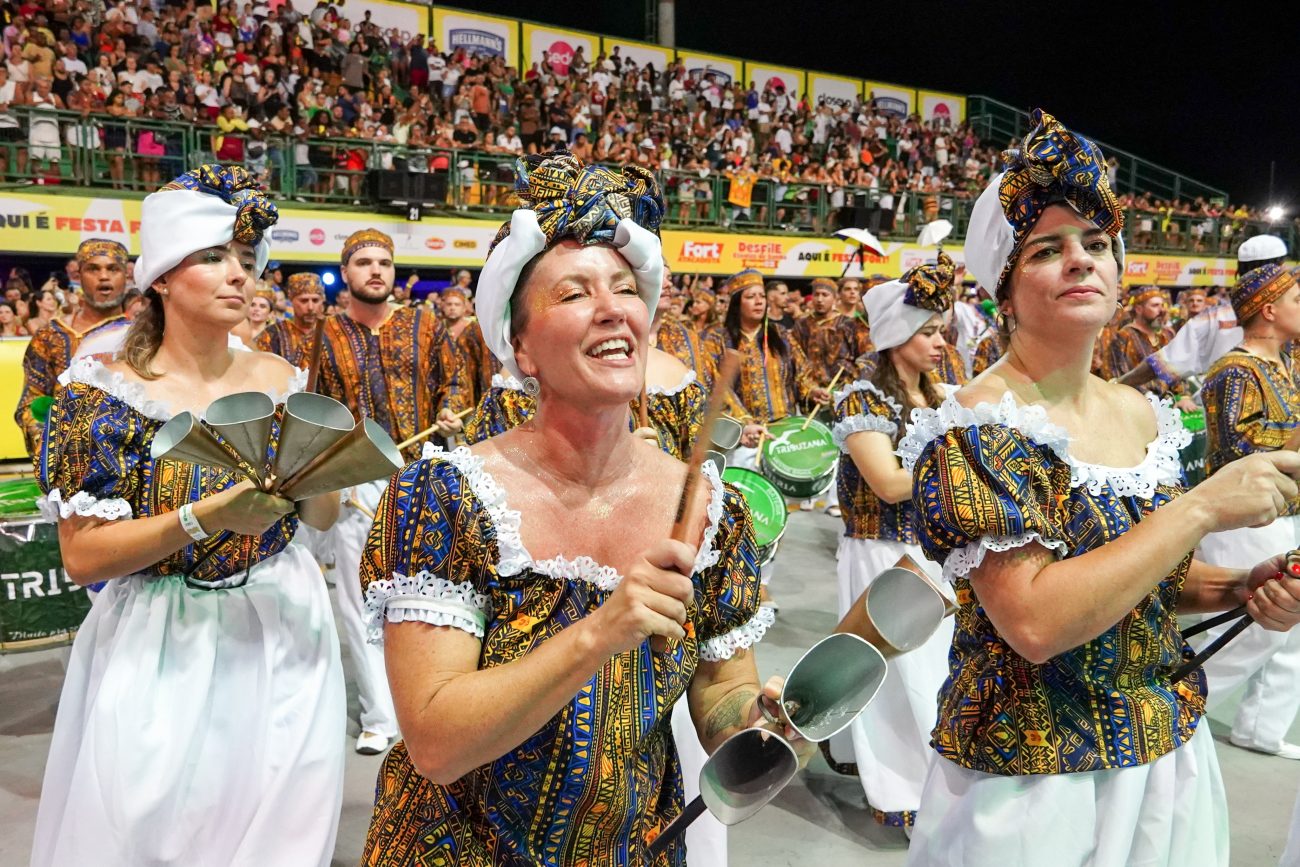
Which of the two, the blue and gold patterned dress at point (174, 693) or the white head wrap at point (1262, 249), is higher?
the white head wrap at point (1262, 249)

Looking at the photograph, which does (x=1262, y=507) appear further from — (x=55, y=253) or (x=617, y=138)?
(x=617, y=138)

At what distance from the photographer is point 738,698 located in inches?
64.1

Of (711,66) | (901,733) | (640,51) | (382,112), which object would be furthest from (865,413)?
(711,66)

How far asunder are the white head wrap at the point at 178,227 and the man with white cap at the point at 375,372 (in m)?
2.19

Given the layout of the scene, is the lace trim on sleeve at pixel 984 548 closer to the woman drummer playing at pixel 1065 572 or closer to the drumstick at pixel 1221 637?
the woman drummer playing at pixel 1065 572

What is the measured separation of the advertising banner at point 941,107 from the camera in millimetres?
27281

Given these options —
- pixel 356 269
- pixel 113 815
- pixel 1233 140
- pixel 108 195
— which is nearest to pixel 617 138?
pixel 108 195

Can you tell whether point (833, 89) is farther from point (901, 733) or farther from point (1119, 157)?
point (901, 733)

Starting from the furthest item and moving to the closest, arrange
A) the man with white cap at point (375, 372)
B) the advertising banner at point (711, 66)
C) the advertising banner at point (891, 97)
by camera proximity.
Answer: the advertising banner at point (891, 97) < the advertising banner at point (711, 66) < the man with white cap at point (375, 372)

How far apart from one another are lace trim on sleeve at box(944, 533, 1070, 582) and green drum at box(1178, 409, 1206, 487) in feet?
24.3

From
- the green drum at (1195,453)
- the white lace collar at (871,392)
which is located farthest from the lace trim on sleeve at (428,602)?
the green drum at (1195,453)

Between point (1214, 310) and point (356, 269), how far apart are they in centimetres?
663

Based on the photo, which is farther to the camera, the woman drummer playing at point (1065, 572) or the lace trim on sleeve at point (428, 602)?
the woman drummer playing at point (1065, 572)

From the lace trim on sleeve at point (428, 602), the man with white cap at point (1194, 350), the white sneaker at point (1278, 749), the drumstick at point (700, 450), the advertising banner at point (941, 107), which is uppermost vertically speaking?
→ the advertising banner at point (941, 107)
